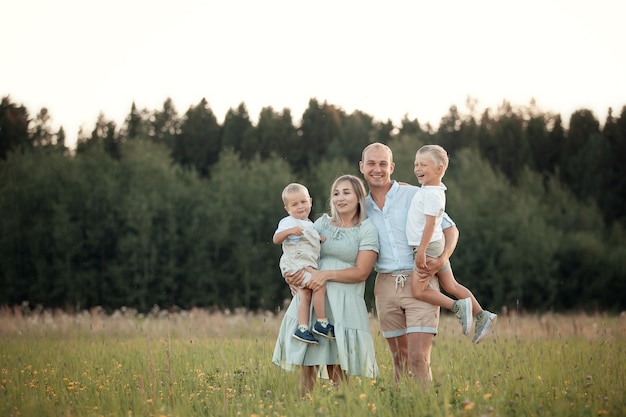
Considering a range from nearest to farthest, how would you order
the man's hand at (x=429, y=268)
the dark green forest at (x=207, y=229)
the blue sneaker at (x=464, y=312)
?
the man's hand at (x=429, y=268)
the blue sneaker at (x=464, y=312)
the dark green forest at (x=207, y=229)

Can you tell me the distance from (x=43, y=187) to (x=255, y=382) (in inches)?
1222

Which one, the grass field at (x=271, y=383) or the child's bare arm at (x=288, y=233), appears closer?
the grass field at (x=271, y=383)

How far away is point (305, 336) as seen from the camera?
5.78 meters

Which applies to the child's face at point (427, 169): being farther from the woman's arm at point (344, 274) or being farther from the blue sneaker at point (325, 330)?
the blue sneaker at point (325, 330)

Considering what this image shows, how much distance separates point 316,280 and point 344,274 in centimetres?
22

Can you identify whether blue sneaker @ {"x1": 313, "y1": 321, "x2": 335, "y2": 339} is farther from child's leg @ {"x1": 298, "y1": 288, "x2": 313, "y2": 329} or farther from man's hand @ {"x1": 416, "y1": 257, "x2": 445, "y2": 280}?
man's hand @ {"x1": 416, "y1": 257, "x2": 445, "y2": 280}

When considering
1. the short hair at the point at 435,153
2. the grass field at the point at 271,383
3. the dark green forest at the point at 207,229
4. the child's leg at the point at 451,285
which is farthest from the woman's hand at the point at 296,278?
the dark green forest at the point at 207,229

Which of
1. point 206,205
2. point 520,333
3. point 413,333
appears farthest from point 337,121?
point 413,333

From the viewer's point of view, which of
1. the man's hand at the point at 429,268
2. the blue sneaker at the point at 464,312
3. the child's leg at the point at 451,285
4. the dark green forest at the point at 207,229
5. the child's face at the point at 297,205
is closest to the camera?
the man's hand at the point at 429,268

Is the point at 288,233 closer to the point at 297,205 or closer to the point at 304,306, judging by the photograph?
the point at 297,205

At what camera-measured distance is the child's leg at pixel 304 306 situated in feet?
19.2

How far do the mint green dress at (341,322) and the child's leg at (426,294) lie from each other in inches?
15.8

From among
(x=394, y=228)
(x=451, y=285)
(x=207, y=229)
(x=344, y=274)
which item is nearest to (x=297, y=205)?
(x=344, y=274)

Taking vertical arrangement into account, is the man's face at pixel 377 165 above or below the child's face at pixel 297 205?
above
